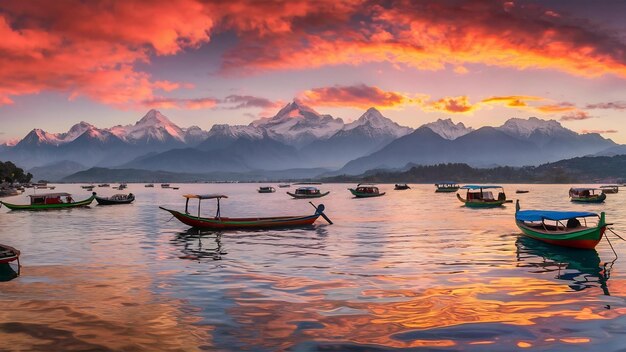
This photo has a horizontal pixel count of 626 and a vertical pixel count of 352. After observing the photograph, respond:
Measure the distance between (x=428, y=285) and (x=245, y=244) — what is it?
2549 cm

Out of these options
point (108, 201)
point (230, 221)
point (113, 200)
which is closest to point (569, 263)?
point (230, 221)

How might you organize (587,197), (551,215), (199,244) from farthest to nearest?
1. (587,197)
2. (199,244)
3. (551,215)

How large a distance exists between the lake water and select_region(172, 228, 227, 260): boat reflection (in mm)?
291

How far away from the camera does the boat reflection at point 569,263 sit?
32506mm

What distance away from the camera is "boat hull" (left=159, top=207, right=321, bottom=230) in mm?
63497

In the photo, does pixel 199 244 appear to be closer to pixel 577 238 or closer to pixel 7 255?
pixel 7 255

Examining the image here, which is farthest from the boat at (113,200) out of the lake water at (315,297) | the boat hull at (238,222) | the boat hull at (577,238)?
the boat hull at (577,238)

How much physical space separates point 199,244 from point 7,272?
64.0 feet

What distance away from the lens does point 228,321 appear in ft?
75.6

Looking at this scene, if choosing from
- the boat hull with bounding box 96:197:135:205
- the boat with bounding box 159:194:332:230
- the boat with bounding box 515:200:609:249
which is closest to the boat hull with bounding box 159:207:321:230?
the boat with bounding box 159:194:332:230

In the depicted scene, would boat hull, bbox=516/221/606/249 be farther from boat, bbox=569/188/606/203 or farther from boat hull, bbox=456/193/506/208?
boat, bbox=569/188/606/203

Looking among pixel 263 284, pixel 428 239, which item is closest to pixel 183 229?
pixel 428 239

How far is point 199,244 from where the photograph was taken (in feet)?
173

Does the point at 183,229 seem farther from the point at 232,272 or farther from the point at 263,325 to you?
the point at 263,325
